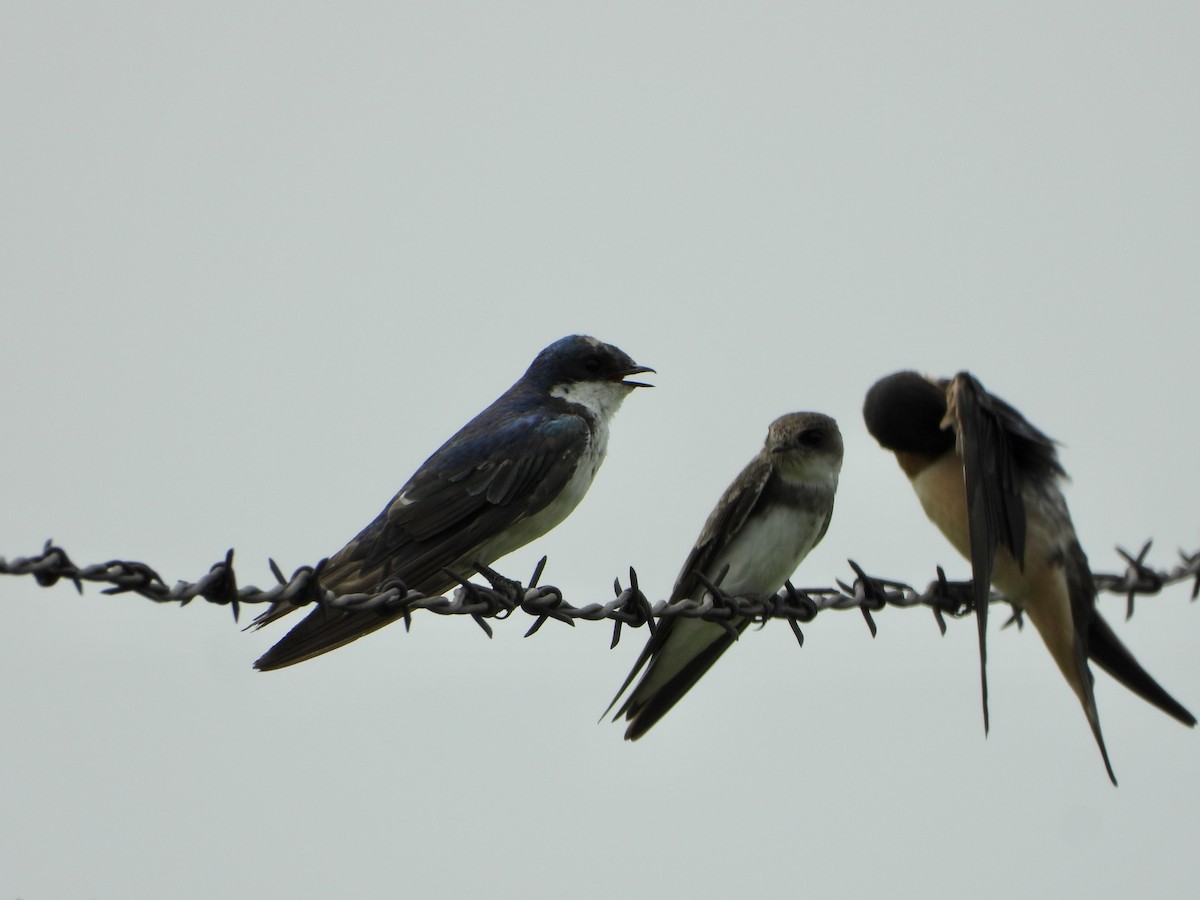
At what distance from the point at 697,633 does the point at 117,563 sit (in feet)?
10.2

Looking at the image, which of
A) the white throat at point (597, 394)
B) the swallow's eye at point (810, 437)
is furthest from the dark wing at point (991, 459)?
the white throat at point (597, 394)

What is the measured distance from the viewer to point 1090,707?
5398 millimetres

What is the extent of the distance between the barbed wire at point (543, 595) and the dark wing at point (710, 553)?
14cm

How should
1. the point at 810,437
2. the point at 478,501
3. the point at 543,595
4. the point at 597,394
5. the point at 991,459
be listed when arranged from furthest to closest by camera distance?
the point at 597,394
the point at 478,501
the point at 810,437
the point at 991,459
the point at 543,595

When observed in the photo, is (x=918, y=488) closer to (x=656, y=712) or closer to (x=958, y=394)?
(x=958, y=394)

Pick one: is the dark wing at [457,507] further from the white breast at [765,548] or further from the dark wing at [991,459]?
the dark wing at [991,459]

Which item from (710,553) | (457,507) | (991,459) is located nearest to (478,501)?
(457,507)

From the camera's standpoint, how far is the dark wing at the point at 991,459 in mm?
5262

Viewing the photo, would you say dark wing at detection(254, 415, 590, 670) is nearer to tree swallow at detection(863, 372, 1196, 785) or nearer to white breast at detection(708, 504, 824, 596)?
white breast at detection(708, 504, 824, 596)

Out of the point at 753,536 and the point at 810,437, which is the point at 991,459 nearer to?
the point at 810,437

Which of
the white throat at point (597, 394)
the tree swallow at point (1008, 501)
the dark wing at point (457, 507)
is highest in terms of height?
the white throat at point (597, 394)

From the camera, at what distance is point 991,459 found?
5.45 metres

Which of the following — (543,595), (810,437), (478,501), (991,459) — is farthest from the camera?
(478,501)

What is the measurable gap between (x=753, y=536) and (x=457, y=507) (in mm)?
1129
